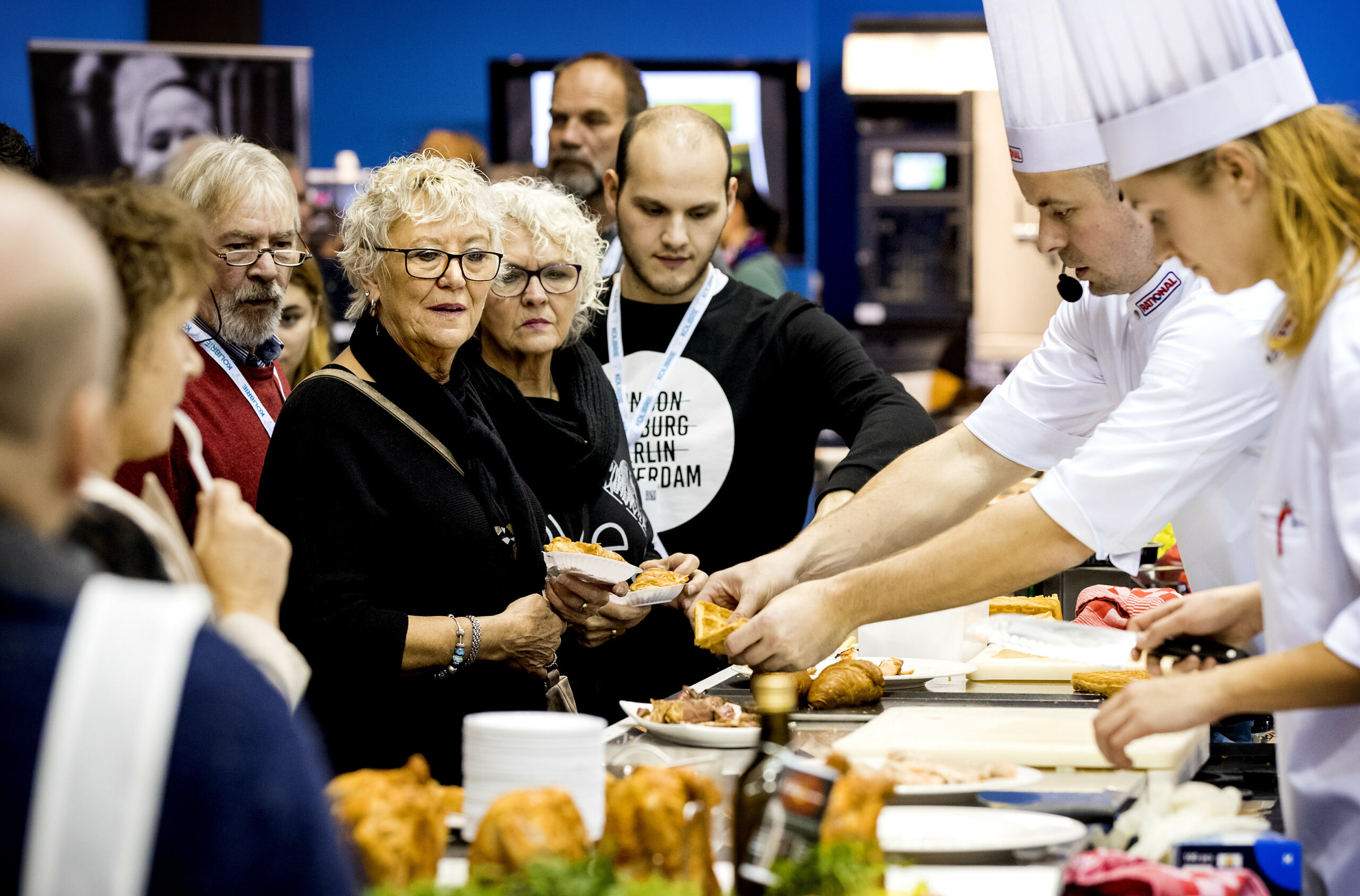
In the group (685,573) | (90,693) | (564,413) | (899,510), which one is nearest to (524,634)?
(685,573)

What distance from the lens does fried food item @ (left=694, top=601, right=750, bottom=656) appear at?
214cm

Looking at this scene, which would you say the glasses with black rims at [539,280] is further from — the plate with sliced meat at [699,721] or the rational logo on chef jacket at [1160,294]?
the rational logo on chef jacket at [1160,294]

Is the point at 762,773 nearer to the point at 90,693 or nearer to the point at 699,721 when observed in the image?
the point at 90,693

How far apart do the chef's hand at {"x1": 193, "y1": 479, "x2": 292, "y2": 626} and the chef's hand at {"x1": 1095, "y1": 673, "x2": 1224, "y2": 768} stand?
3.13 ft

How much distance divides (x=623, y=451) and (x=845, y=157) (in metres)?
6.40

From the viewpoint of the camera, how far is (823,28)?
8.82 m

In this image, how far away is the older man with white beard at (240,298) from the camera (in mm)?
2576

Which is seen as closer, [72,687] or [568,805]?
[72,687]

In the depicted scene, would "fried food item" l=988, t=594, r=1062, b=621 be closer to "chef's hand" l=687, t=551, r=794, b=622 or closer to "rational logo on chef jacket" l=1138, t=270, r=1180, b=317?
"chef's hand" l=687, t=551, r=794, b=622

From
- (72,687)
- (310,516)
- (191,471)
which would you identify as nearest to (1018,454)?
(310,516)

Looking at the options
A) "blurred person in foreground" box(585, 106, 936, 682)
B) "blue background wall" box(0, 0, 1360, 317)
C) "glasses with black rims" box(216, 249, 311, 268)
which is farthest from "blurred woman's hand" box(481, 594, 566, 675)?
"blue background wall" box(0, 0, 1360, 317)

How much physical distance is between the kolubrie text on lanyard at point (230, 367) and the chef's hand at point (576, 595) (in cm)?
69

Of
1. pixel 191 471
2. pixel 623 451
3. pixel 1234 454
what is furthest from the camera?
pixel 623 451

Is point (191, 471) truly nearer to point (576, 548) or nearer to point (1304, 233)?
point (576, 548)
